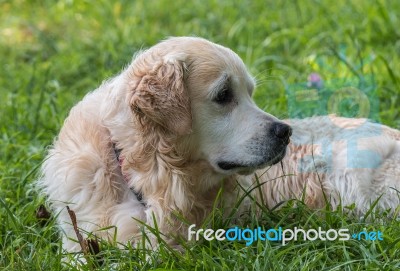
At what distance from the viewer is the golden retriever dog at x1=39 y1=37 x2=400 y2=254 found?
13.0 feet

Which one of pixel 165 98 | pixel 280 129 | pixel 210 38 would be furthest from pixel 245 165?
pixel 210 38

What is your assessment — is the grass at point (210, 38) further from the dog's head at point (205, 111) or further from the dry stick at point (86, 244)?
the dog's head at point (205, 111)

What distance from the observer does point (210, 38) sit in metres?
7.01

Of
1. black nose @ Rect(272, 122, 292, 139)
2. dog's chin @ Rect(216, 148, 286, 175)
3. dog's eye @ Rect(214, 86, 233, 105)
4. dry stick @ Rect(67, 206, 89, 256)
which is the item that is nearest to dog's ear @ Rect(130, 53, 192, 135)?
dog's eye @ Rect(214, 86, 233, 105)

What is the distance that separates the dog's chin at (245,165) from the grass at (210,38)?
0.28m

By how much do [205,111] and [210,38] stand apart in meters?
3.09

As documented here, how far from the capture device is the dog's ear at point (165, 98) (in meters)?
3.91

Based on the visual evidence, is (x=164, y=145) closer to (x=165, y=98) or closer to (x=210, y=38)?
(x=165, y=98)

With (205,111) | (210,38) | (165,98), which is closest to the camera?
(165,98)

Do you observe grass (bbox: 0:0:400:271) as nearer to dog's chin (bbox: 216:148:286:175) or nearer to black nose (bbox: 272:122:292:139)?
dog's chin (bbox: 216:148:286:175)

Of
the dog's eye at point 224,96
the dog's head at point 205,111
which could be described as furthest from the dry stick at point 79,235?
the dog's eye at point 224,96

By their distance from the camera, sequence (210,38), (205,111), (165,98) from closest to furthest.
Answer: (165,98) < (205,111) < (210,38)

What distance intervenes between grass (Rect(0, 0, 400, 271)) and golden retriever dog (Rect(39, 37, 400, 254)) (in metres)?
0.19

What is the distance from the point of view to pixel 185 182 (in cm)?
407
